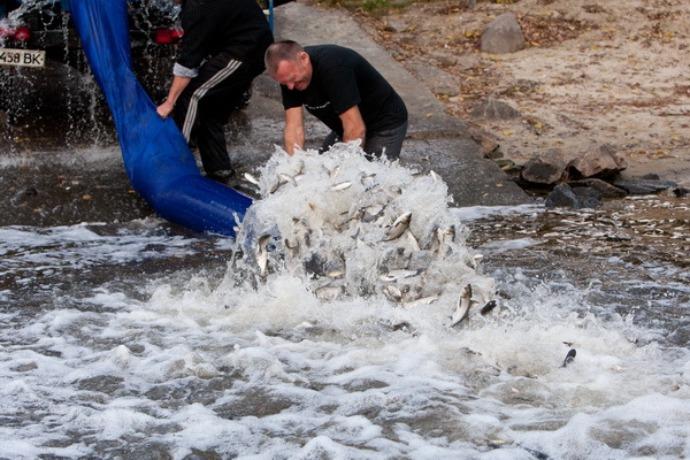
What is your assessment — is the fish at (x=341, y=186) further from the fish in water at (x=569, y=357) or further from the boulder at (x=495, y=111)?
the boulder at (x=495, y=111)

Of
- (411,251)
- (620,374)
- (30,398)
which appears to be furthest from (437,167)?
(30,398)

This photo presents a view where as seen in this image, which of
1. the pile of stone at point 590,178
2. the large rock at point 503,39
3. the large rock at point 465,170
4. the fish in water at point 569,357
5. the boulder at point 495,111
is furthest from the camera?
the large rock at point 503,39

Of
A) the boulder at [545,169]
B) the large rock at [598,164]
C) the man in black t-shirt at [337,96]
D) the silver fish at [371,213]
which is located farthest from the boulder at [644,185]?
the silver fish at [371,213]

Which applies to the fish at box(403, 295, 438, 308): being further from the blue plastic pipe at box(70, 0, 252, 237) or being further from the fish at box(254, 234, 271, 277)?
the blue plastic pipe at box(70, 0, 252, 237)

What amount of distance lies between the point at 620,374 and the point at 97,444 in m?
2.62

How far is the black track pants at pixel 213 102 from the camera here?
30.3 ft

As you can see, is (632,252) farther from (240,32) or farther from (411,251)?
(240,32)

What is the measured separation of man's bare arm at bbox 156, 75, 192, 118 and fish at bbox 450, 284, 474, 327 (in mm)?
3371

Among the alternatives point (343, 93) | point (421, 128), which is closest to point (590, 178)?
point (421, 128)

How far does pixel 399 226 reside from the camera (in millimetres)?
7281

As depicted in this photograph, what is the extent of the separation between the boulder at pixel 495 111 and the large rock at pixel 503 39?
189cm

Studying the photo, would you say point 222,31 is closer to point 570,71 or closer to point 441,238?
point 441,238

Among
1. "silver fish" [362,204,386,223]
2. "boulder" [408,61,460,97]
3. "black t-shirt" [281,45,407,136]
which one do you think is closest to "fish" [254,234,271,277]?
"silver fish" [362,204,386,223]

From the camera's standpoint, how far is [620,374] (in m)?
6.21
